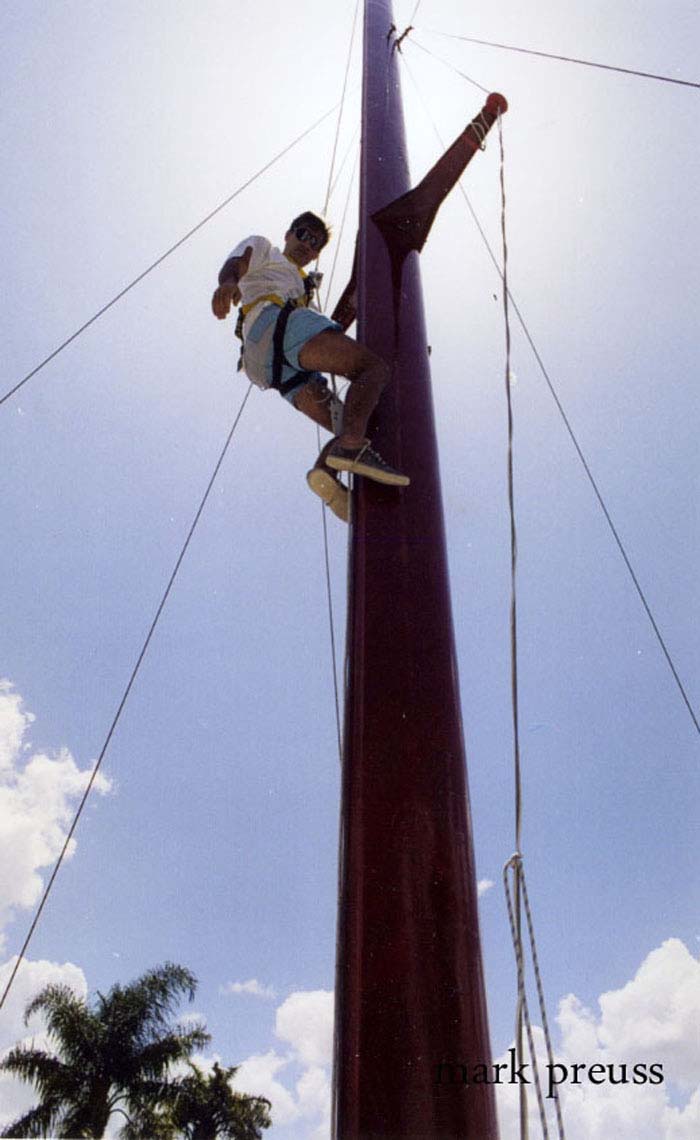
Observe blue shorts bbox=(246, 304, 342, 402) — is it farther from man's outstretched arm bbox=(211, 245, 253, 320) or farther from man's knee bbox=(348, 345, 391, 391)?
man's outstretched arm bbox=(211, 245, 253, 320)

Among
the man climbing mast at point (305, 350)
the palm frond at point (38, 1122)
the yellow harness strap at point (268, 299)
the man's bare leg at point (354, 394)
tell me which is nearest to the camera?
the man's bare leg at point (354, 394)

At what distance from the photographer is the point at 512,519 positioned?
211 cm

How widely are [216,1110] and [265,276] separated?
2415cm

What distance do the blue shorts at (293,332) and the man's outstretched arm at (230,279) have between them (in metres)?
0.43

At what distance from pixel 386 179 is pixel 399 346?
1.13 m

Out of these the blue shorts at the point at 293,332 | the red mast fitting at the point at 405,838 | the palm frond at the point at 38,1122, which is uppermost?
the palm frond at the point at 38,1122

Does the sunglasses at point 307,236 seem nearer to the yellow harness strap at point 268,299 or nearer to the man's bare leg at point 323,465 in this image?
the yellow harness strap at point 268,299

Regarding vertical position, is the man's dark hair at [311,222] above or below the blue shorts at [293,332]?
above

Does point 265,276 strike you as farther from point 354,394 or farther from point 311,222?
point 354,394

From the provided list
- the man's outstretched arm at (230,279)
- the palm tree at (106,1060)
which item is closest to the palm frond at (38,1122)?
the palm tree at (106,1060)

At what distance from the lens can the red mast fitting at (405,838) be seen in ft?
3.96

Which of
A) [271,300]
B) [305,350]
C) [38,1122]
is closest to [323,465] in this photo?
[305,350]

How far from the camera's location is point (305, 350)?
2.58m

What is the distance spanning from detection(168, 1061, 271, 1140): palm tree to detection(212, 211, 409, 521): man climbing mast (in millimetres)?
22351
